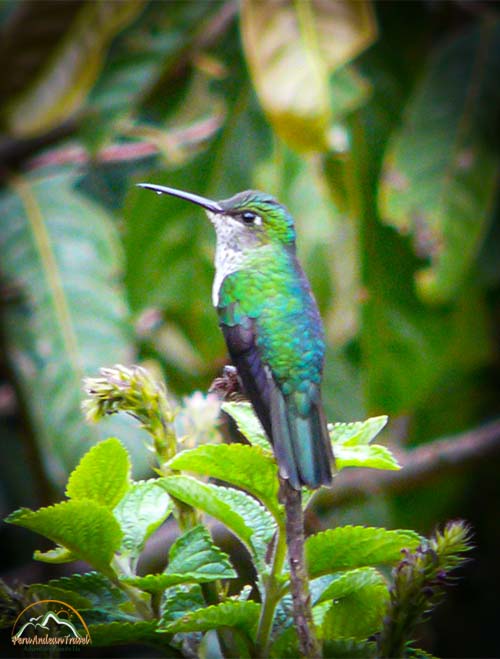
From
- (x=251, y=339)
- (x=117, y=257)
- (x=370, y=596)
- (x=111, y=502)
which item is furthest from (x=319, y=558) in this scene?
(x=117, y=257)

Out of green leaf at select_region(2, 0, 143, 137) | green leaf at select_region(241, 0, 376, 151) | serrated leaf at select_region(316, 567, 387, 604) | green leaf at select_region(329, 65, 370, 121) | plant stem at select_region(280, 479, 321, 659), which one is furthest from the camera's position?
green leaf at select_region(2, 0, 143, 137)

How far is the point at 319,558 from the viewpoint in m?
0.91

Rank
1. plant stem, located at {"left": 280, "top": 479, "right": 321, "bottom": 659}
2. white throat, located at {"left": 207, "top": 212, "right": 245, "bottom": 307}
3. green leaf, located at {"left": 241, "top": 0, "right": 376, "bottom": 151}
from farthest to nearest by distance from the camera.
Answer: green leaf, located at {"left": 241, "top": 0, "right": 376, "bottom": 151} → white throat, located at {"left": 207, "top": 212, "right": 245, "bottom": 307} → plant stem, located at {"left": 280, "top": 479, "right": 321, "bottom": 659}

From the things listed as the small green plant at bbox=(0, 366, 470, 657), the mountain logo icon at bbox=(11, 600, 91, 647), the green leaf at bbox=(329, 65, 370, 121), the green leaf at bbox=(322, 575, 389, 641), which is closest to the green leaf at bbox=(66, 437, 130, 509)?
the small green plant at bbox=(0, 366, 470, 657)

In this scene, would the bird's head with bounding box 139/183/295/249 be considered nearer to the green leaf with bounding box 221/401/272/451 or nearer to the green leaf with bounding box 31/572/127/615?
the green leaf with bounding box 221/401/272/451

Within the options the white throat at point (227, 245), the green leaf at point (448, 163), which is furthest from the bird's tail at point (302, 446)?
the green leaf at point (448, 163)

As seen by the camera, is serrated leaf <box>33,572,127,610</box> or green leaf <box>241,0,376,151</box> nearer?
serrated leaf <box>33,572,127,610</box>

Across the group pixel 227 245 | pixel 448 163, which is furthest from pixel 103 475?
pixel 448 163

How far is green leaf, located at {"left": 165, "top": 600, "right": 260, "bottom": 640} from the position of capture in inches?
32.5

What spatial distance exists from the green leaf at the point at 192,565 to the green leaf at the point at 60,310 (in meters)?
1.84

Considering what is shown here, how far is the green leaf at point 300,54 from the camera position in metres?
2.54

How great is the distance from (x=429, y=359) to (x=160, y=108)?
3.89 feet

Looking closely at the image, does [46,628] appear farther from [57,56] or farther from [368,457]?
[57,56]

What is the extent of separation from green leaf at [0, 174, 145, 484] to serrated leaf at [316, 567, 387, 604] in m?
1.83
